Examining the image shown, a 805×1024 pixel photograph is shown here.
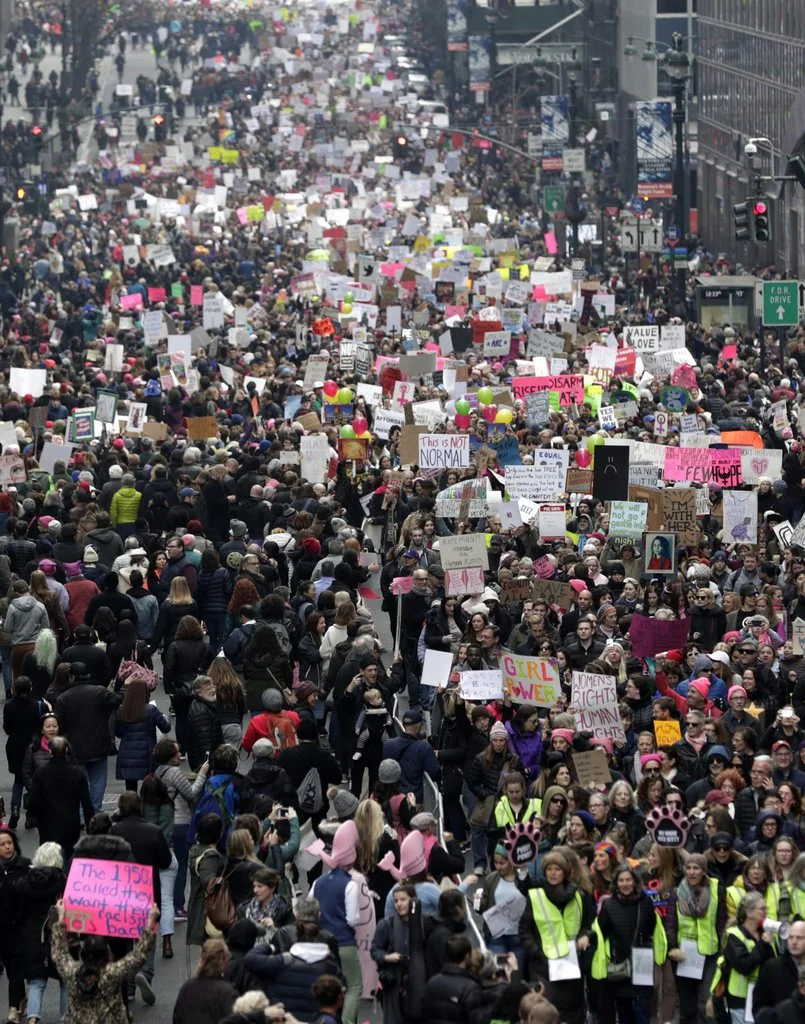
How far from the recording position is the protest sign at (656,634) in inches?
798

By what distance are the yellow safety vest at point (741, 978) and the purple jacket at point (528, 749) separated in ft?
12.1

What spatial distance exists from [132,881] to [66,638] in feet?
26.3

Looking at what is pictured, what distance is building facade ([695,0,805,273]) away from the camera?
6206cm

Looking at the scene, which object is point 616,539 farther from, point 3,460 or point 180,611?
point 3,460

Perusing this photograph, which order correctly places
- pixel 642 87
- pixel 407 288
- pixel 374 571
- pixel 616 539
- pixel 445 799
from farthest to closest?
pixel 642 87, pixel 407 288, pixel 374 571, pixel 616 539, pixel 445 799

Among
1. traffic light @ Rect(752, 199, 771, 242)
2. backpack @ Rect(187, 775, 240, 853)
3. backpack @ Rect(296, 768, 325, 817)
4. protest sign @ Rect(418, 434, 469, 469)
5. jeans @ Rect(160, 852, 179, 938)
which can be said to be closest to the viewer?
backpack @ Rect(187, 775, 240, 853)

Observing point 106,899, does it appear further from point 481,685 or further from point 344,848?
→ point 481,685

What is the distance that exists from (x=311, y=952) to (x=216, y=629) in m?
9.72

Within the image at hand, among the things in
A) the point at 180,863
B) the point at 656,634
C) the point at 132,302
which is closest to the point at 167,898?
the point at 180,863

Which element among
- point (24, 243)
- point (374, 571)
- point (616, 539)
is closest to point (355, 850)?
point (616, 539)

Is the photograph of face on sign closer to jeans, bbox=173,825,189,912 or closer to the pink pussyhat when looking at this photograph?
jeans, bbox=173,825,189,912

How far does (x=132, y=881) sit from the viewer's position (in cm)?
1400

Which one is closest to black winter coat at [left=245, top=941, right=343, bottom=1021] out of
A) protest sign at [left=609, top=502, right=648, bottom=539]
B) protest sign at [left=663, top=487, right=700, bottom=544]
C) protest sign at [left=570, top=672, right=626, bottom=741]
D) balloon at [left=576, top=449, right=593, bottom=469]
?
protest sign at [left=570, top=672, right=626, bottom=741]

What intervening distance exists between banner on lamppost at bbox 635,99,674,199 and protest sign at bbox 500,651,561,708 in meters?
43.4
